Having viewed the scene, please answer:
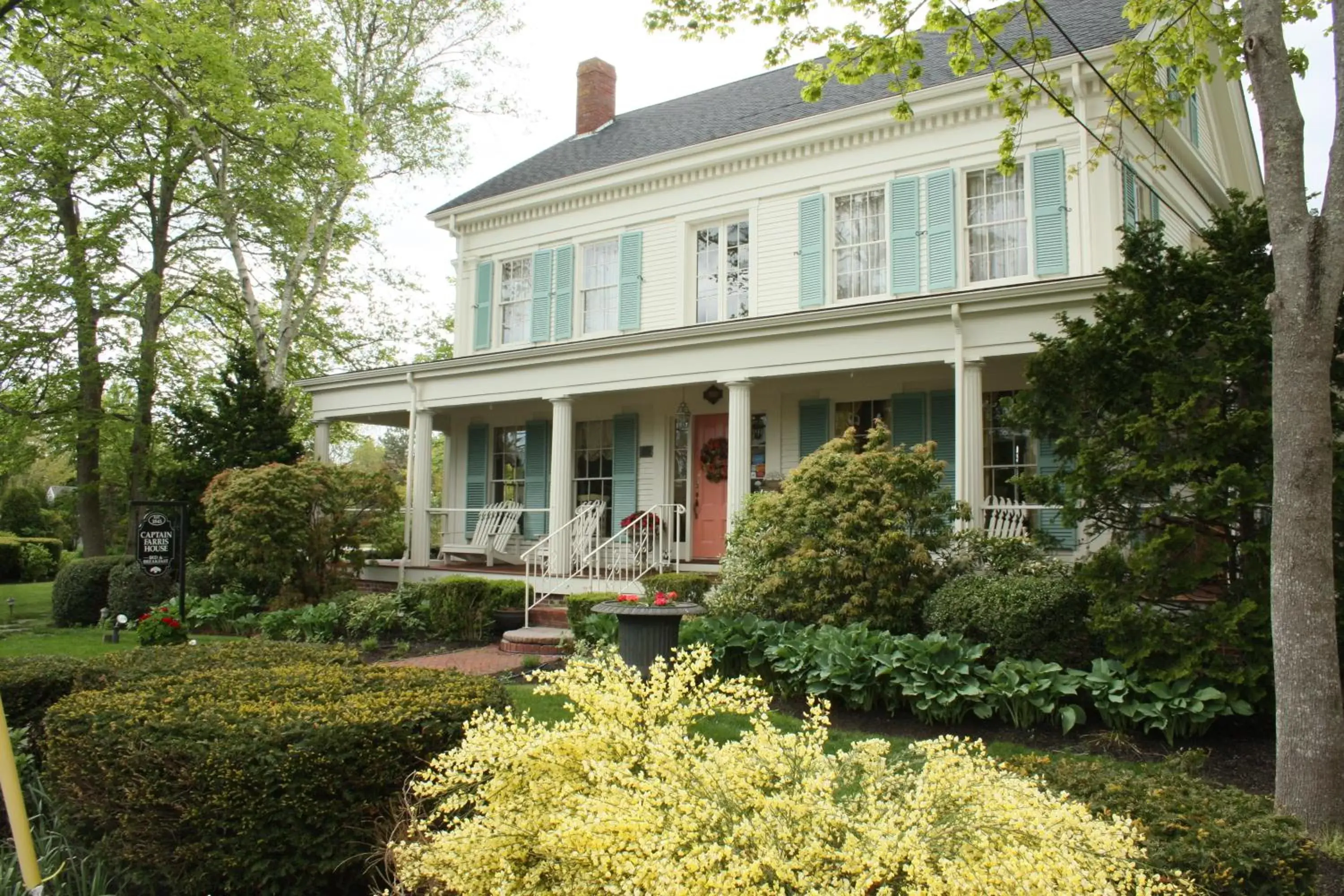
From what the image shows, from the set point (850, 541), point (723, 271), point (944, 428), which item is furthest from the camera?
point (723, 271)

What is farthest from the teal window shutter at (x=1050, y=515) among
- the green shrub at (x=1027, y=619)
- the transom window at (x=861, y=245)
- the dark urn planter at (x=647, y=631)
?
the dark urn planter at (x=647, y=631)

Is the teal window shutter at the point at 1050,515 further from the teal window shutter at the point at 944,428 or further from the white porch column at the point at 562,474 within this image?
the white porch column at the point at 562,474

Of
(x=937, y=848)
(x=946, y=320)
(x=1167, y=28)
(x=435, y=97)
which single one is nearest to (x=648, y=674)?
(x=937, y=848)

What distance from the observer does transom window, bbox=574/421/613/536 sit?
15.9m

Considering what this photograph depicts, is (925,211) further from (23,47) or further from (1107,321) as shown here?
(23,47)

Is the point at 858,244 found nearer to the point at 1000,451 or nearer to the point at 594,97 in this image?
the point at 1000,451

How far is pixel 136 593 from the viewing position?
13352 millimetres

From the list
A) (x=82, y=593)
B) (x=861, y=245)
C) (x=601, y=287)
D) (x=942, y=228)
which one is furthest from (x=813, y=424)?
(x=82, y=593)

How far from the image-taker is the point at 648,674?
23.4ft

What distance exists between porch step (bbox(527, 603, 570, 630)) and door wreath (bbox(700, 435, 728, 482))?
3568 millimetres

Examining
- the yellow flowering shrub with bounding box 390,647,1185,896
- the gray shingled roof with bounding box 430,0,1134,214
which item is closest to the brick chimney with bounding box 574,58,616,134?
the gray shingled roof with bounding box 430,0,1134,214

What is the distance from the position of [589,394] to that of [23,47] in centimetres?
742

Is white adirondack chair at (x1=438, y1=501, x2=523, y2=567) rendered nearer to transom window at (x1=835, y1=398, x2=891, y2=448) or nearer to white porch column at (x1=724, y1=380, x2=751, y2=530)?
white porch column at (x1=724, y1=380, x2=751, y2=530)

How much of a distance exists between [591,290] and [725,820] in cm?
1363
